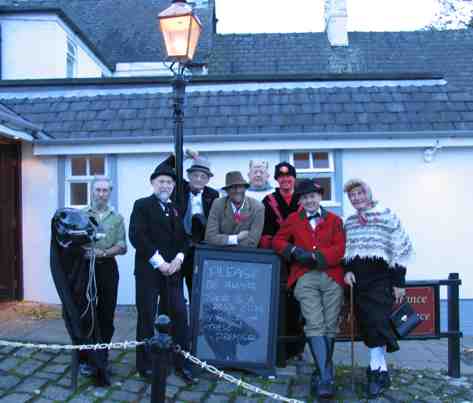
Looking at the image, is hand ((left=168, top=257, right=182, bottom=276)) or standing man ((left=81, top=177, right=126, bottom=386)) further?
standing man ((left=81, top=177, right=126, bottom=386))

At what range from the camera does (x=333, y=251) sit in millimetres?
4457

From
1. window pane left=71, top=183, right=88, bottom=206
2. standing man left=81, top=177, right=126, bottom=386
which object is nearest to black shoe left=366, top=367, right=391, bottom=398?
standing man left=81, top=177, right=126, bottom=386

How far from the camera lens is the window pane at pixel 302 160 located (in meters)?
7.89

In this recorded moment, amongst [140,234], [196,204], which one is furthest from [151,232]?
[196,204]

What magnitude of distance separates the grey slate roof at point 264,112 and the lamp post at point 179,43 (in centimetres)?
244

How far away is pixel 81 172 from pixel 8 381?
4.03 meters

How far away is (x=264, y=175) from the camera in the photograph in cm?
513

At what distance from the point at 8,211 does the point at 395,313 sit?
6014 mm

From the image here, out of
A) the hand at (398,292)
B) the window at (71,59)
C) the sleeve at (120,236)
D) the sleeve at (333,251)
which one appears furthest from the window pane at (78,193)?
the window at (71,59)

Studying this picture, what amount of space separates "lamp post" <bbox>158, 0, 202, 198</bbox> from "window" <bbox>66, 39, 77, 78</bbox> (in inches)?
350

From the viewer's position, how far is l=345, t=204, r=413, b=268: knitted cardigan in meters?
4.34

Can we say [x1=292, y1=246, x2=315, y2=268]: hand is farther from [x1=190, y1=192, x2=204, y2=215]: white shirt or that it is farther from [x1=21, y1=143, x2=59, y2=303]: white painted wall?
[x1=21, y1=143, x2=59, y2=303]: white painted wall

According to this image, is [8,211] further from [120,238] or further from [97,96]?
[120,238]

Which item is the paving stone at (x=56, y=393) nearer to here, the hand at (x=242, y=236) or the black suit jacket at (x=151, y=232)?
the black suit jacket at (x=151, y=232)
